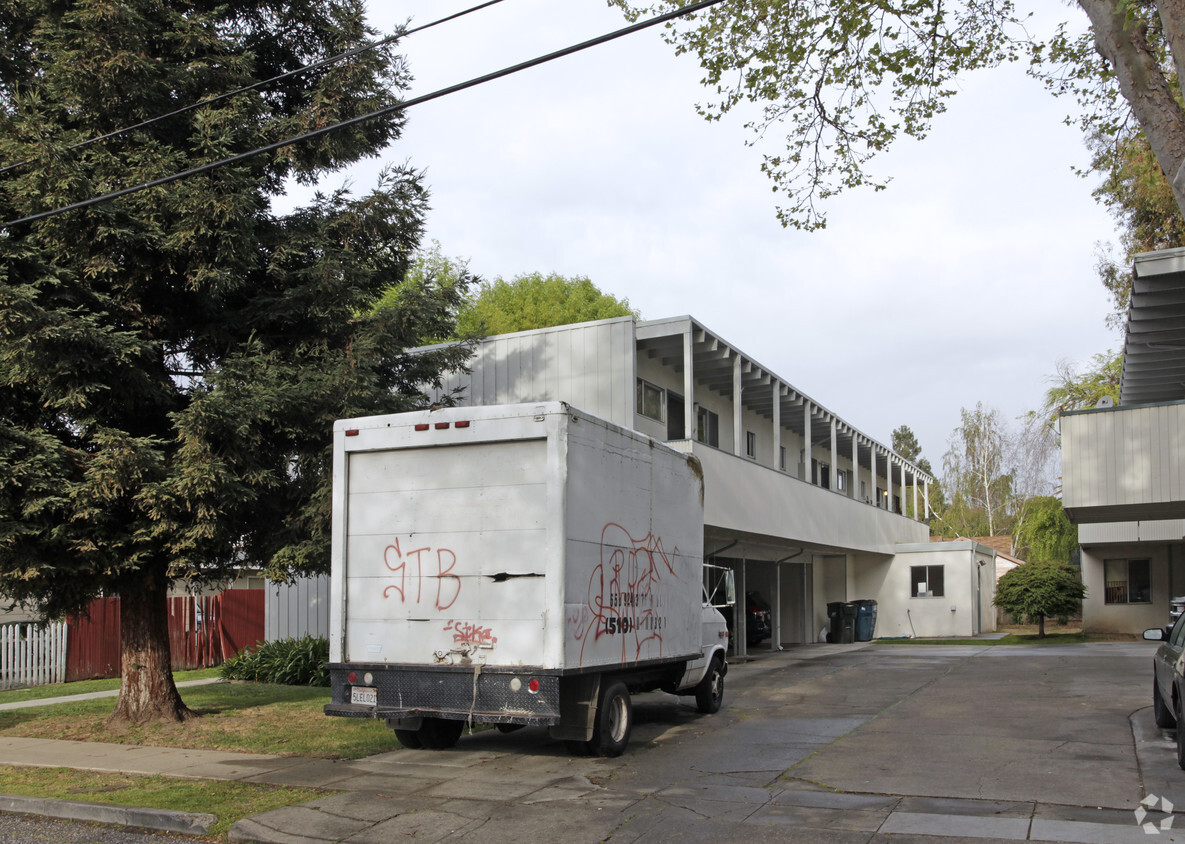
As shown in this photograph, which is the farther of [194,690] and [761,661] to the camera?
[761,661]

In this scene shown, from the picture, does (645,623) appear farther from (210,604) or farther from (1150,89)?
(210,604)

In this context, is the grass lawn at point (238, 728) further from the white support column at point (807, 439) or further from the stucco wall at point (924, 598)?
the stucco wall at point (924, 598)

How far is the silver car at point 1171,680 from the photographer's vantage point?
860 centimetres

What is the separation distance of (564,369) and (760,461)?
32.9 ft

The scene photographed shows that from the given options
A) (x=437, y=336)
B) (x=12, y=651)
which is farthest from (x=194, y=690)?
(x=437, y=336)

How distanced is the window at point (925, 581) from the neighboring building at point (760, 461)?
44 mm

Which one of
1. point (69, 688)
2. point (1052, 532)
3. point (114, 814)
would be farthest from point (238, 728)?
point (1052, 532)

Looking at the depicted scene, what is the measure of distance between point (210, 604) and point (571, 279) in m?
30.3

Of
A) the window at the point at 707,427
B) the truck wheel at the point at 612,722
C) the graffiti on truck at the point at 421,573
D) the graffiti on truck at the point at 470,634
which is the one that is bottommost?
the truck wheel at the point at 612,722

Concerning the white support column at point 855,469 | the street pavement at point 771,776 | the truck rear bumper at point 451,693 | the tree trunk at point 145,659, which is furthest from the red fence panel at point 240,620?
the white support column at point 855,469

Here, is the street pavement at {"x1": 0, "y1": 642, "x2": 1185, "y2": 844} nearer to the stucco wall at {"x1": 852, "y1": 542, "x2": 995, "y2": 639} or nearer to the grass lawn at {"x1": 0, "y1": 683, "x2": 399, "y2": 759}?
the grass lawn at {"x1": 0, "y1": 683, "x2": 399, "y2": 759}

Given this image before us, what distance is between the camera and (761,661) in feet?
74.6

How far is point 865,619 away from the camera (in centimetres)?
3181

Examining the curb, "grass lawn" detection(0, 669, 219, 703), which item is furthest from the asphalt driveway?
"grass lawn" detection(0, 669, 219, 703)
